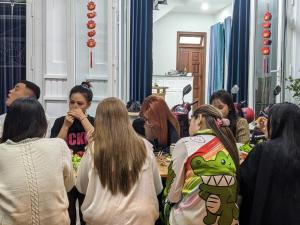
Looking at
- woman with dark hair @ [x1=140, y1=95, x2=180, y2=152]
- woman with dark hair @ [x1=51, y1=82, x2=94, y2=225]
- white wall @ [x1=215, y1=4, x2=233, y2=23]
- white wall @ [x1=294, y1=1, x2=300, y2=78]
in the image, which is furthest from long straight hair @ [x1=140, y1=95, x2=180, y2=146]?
white wall @ [x1=215, y1=4, x2=233, y2=23]

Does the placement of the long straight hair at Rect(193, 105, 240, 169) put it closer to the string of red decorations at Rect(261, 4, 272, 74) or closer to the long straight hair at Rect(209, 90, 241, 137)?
the long straight hair at Rect(209, 90, 241, 137)

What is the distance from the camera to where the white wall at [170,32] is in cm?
1027

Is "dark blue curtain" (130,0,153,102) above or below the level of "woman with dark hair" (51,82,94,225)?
above

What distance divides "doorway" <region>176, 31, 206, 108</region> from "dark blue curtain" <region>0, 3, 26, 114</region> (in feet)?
20.0

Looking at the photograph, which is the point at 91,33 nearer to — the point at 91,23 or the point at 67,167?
the point at 91,23

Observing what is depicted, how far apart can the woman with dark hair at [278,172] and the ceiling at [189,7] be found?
23.3ft

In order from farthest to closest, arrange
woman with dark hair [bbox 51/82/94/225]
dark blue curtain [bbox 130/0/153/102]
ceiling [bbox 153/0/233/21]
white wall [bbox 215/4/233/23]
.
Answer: white wall [bbox 215/4/233/23] < ceiling [bbox 153/0/233/21] < dark blue curtain [bbox 130/0/153/102] < woman with dark hair [bbox 51/82/94/225]

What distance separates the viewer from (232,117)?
347 centimetres

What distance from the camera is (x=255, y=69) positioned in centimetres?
602

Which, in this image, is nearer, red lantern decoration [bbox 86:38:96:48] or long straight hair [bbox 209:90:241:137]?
long straight hair [bbox 209:90:241:137]

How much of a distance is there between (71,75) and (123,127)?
2890 millimetres

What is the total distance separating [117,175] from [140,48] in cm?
467

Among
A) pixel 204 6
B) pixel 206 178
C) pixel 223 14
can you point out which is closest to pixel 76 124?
pixel 206 178

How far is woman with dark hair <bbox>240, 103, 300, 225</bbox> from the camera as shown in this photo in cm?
190
